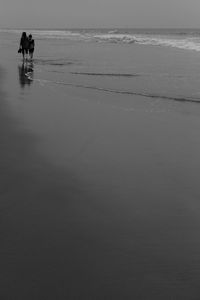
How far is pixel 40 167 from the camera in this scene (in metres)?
5.49

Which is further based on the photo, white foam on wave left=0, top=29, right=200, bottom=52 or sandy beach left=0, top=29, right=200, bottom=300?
white foam on wave left=0, top=29, right=200, bottom=52

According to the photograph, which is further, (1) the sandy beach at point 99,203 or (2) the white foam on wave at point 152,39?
(2) the white foam on wave at point 152,39

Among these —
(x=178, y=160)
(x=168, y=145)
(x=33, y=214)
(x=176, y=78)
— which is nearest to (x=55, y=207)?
(x=33, y=214)

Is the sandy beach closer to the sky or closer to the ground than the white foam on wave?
closer to the sky

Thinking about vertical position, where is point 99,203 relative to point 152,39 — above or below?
above

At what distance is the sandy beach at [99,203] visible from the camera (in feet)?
10.2

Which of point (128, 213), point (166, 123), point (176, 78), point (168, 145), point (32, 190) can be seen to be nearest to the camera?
point (128, 213)

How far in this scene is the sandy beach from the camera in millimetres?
3111

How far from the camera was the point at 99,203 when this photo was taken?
4.43 metres

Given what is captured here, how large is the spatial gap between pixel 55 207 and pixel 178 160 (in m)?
2.15

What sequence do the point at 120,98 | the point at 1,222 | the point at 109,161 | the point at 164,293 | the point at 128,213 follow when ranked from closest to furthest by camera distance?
the point at 164,293 < the point at 1,222 < the point at 128,213 < the point at 109,161 < the point at 120,98

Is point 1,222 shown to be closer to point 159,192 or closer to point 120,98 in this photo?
point 159,192

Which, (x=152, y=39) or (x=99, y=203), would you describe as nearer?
(x=99, y=203)

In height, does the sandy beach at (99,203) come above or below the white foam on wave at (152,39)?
above
